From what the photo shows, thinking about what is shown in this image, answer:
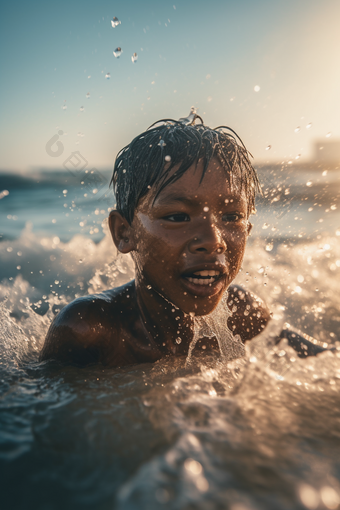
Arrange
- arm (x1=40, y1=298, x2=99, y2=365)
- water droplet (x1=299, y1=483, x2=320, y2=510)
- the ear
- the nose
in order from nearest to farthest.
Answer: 1. water droplet (x1=299, y1=483, x2=320, y2=510)
2. the nose
3. arm (x1=40, y1=298, x2=99, y2=365)
4. the ear

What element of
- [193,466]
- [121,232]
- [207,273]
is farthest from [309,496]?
[121,232]

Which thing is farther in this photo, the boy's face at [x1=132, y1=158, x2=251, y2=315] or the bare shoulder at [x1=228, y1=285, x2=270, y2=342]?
the bare shoulder at [x1=228, y1=285, x2=270, y2=342]

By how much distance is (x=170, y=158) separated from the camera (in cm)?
192

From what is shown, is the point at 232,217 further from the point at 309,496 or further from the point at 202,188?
the point at 309,496

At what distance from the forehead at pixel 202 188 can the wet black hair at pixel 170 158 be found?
24 millimetres

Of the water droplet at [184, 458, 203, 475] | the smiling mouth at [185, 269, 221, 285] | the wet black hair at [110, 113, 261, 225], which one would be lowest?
the water droplet at [184, 458, 203, 475]

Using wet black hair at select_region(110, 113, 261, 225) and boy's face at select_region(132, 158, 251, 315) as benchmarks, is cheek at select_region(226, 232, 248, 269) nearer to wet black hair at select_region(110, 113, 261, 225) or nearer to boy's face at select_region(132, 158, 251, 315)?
boy's face at select_region(132, 158, 251, 315)

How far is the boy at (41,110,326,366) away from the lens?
1.78m

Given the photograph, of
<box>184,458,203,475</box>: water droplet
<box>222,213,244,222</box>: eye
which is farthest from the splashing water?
<box>184,458,203,475</box>: water droplet

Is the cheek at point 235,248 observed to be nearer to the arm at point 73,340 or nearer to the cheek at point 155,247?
the cheek at point 155,247

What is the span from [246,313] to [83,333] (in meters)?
1.24

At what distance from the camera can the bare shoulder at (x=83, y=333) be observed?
6.57 ft

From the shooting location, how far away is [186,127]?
217 centimetres

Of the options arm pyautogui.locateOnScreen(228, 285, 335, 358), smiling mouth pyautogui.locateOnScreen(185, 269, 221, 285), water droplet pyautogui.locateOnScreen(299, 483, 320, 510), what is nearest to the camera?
water droplet pyautogui.locateOnScreen(299, 483, 320, 510)
